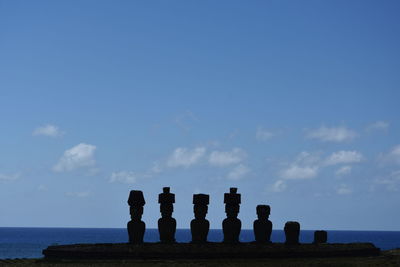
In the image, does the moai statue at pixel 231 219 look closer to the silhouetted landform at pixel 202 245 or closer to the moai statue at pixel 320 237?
the silhouetted landform at pixel 202 245

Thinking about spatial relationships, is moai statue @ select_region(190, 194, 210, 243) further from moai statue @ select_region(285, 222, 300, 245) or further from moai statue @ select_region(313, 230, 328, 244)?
moai statue @ select_region(313, 230, 328, 244)

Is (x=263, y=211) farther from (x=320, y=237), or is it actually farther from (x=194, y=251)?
(x=194, y=251)

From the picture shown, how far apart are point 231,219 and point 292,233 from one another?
3.41 metres

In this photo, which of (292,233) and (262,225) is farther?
(262,225)

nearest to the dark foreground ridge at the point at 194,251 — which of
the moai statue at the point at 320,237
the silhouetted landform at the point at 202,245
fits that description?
the silhouetted landform at the point at 202,245

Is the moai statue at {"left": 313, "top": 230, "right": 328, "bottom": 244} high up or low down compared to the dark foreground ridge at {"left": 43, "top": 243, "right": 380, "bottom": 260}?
up

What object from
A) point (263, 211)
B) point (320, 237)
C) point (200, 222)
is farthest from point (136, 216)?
point (320, 237)

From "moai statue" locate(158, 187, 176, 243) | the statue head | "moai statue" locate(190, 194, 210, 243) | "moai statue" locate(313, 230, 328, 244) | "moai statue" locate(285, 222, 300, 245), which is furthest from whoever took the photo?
"moai statue" locate(313, 230, 328, 244)

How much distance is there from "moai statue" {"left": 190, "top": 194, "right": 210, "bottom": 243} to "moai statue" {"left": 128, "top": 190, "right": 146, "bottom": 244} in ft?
9.01

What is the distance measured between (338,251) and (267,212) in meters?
4.84

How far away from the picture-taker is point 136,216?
38.2 metres

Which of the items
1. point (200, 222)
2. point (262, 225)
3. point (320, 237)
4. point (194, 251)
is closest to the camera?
point (194, 251)

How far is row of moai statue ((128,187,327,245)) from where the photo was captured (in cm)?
3809

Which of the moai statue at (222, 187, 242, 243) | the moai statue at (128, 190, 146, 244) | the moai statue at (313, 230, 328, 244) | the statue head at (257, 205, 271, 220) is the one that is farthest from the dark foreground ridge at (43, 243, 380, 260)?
the moai statue at (313, 230, 328, 244)
